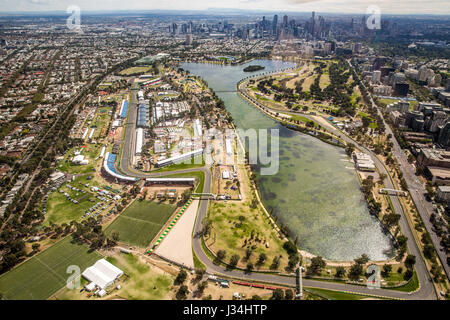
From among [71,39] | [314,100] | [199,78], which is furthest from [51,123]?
[71,39]

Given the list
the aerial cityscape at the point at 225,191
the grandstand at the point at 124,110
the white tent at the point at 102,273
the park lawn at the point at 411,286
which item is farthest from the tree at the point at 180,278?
the grandstand at the point at 124,110

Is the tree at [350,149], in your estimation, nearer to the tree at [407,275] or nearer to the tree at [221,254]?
the tree at [407,275]

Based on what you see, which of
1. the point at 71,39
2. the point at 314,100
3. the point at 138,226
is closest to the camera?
the point at 138,226

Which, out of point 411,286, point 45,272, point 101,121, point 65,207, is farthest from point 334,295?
point 101,121

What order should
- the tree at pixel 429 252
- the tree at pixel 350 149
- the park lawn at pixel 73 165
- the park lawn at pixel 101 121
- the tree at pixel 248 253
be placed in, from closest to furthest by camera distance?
the tree at pixel 429 252, the tree at pixel 248 253, the park lawn at pixel 73 165, the tree at pixel 350 149, the park lawn at pixel 101 121

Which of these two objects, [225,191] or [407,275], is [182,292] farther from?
[407,275]

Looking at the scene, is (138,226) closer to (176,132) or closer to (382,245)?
(176,132)
